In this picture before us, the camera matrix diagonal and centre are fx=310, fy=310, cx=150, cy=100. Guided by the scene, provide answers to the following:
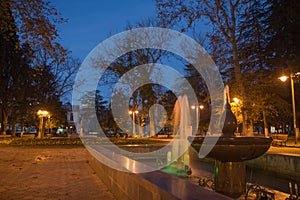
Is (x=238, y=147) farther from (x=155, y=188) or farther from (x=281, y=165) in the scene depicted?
(x=281, y=165)

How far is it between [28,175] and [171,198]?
308 inches

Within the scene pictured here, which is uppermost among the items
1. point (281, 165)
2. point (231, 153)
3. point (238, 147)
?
point (238, 147)

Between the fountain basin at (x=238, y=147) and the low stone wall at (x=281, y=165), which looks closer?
the fountain basin at (x=238, y=147)

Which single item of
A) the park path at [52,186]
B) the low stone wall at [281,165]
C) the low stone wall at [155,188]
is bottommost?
the park path at [52,186]

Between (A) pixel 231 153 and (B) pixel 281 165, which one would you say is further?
(B) pixel 281 165

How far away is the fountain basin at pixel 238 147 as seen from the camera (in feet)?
18.7

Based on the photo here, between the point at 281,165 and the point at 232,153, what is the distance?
198 inches

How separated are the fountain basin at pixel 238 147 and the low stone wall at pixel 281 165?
4051 millimetres

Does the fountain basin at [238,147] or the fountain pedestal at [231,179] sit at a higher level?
the fountain basin at [238,147]

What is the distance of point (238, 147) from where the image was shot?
572cm

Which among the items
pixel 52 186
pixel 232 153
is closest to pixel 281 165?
pixel 232 153

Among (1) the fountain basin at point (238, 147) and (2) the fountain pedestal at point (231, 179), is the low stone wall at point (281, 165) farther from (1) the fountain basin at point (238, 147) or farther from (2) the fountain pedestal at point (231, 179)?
(1) the fountain basin at point (238, 147)

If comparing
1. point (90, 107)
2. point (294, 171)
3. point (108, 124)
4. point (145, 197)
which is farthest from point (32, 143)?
point (90, 107)

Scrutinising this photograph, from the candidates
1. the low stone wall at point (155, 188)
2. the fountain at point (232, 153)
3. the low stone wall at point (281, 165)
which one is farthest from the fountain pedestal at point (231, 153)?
the low stone wall at point (281, 165)
